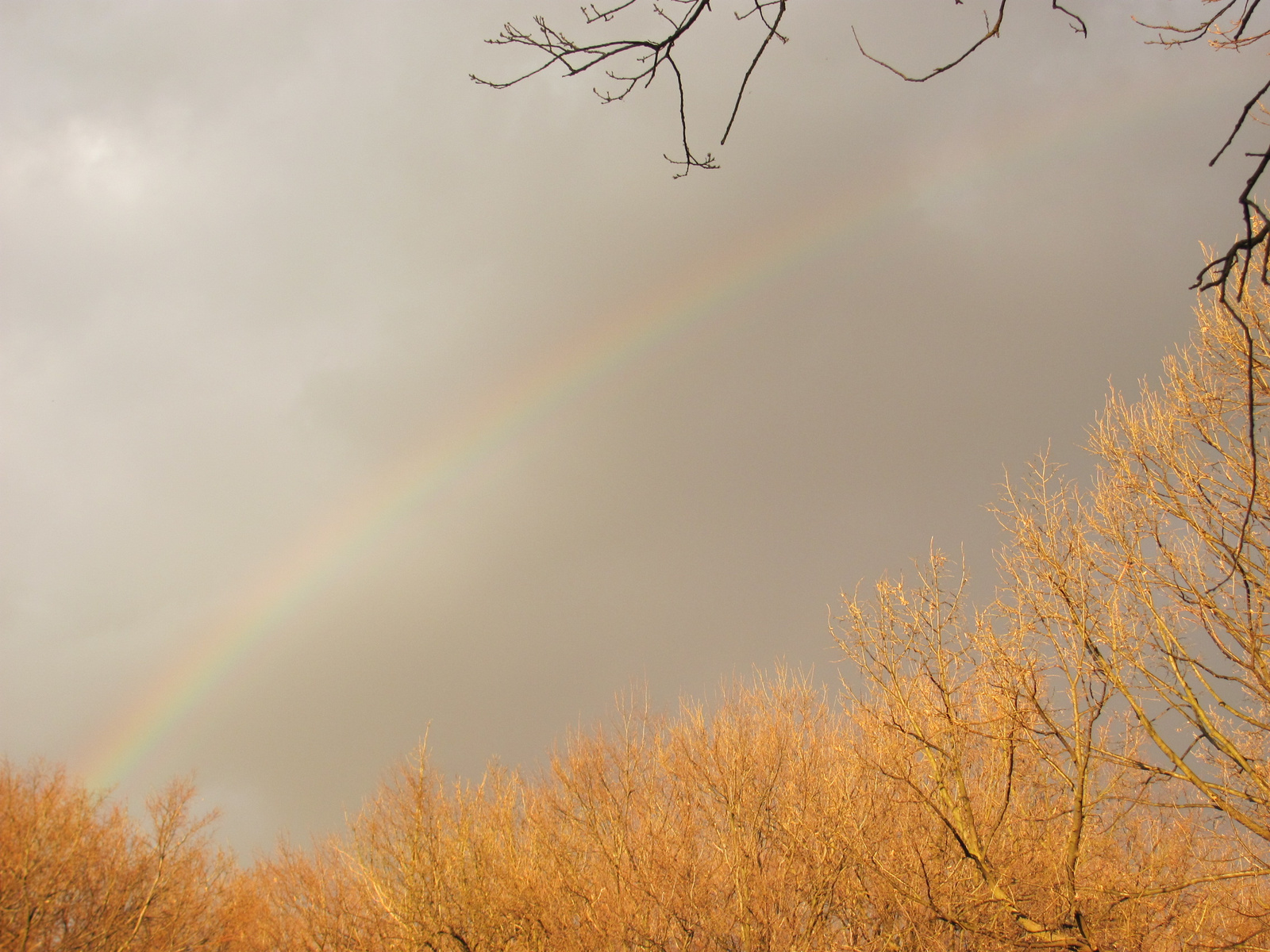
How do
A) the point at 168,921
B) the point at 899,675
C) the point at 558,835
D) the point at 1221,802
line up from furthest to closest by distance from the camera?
the point at 168,921, the point at 558,835, the point at 899,675, the point at 1221,802

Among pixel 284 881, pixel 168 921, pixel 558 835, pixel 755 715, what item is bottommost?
pixel 168 921

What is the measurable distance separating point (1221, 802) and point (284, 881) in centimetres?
1883

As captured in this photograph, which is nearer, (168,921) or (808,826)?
(808,826)

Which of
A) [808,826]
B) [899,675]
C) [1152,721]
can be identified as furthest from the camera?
[808,826]

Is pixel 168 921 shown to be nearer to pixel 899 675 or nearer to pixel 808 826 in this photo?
pixel 808 826

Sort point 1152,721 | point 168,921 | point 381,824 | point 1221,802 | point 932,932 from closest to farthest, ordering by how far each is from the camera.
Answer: point 1221,802
point 1152,721
point 932,932
point 381,824
point 168,921

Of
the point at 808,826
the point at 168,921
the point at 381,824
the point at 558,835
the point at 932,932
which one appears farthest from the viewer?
the point at 168,921

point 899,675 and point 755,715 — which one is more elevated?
point 755,715

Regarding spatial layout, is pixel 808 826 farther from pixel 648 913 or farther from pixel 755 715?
pixel 755 715

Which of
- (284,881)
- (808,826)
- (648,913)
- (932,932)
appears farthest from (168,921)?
(932,932)

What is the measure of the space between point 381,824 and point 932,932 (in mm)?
8844

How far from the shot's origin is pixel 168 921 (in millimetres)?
18484

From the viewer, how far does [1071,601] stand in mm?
7207

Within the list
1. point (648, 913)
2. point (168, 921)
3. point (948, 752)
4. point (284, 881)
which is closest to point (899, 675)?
point (948, 752)
